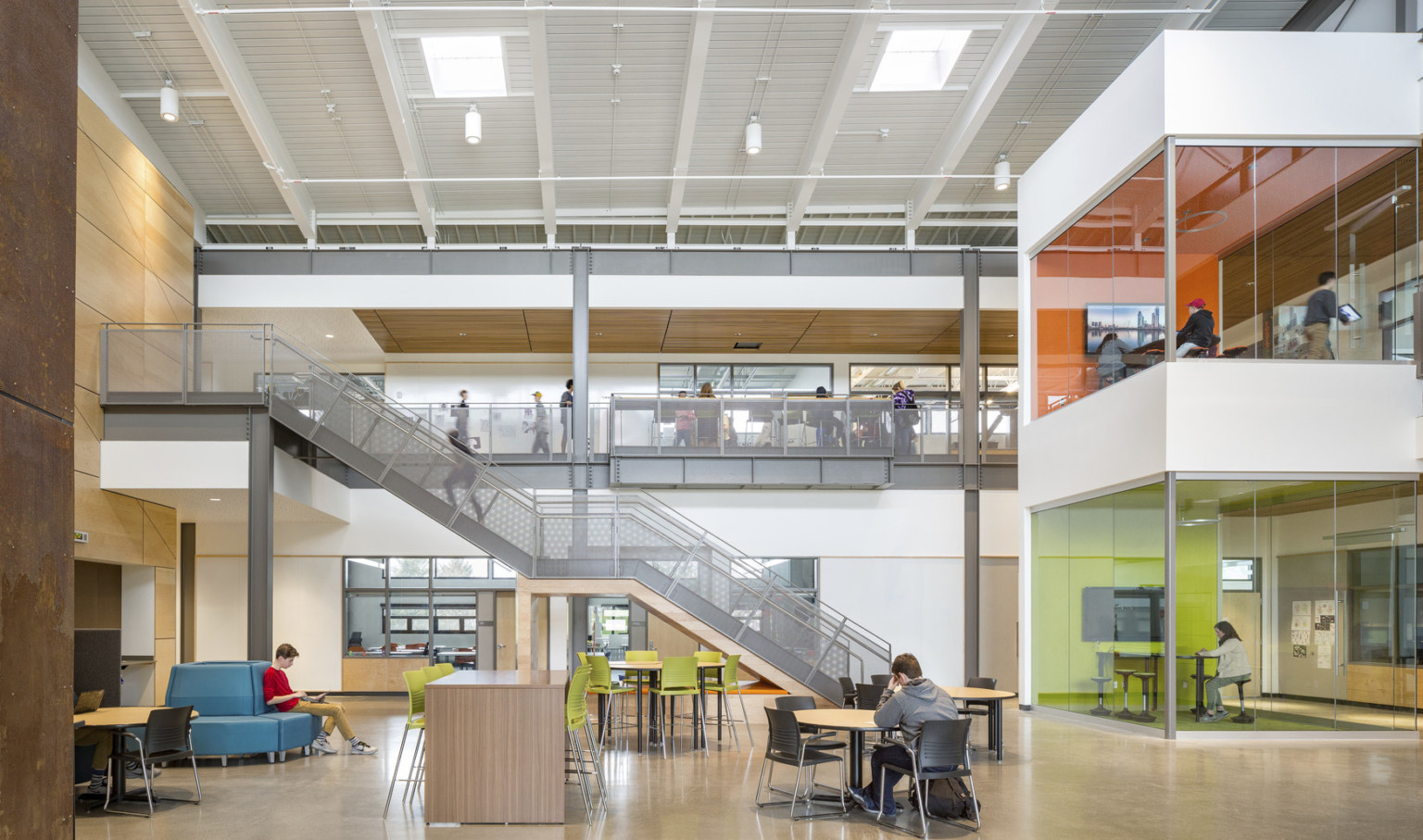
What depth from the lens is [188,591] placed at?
19969mm

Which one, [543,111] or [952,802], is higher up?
[543,111]

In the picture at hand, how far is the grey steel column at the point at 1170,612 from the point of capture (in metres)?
11.7

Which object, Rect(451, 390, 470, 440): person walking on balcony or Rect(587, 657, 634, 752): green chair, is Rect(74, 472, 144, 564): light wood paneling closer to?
Rect(451, 390, 470, 440): person walking on balcony

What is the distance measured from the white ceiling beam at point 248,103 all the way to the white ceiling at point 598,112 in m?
0.05

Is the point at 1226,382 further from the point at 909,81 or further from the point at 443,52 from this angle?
the point at 443,52

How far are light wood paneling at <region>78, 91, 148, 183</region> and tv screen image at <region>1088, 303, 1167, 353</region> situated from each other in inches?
527

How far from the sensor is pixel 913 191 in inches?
776

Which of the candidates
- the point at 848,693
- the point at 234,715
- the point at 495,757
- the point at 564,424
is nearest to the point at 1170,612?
the point at 848,693

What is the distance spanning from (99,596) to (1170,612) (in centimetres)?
1431

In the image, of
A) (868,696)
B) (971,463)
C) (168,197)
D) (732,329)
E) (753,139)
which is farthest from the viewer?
(732,329)

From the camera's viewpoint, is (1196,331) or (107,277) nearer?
(1196,331)

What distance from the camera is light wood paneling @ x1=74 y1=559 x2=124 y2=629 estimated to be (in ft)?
49.6

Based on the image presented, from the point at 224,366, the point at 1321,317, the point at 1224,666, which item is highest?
the point at 1321,317

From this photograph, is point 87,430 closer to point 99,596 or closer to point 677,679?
point 99,596
